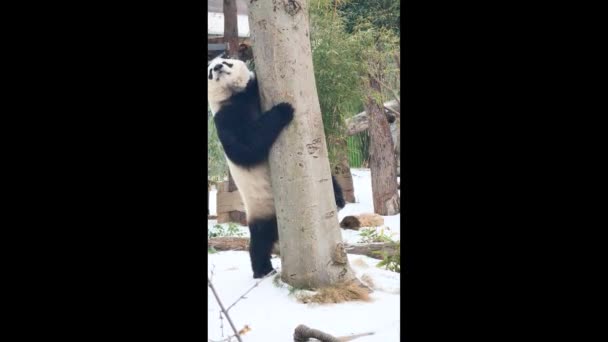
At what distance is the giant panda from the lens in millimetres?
2068

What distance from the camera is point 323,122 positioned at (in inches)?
82.8

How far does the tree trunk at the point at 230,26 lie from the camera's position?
6.68 feet

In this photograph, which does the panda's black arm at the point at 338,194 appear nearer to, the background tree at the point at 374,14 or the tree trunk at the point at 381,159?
the tree trunk at the point at 381,159

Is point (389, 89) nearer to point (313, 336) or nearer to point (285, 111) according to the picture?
point (285, 111)

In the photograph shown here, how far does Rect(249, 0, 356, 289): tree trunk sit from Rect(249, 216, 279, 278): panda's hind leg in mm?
47

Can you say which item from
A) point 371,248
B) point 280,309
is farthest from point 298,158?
point 280,309

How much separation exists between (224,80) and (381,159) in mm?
640

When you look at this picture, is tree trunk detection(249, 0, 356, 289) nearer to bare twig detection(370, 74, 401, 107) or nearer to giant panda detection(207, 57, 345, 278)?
giant panda detection(207, 57, 345, 278)

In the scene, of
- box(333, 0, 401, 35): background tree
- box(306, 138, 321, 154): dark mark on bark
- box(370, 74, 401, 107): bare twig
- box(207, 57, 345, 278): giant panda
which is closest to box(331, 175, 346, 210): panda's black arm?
box(207, 57, 345, 278): giant panda

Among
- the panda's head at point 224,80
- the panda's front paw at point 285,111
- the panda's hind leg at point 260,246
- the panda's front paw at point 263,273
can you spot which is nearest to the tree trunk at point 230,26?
the panda's head at point 224,80
